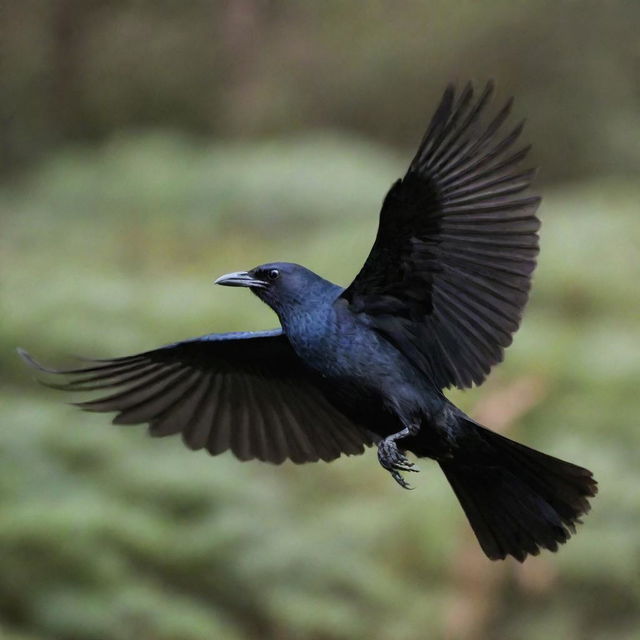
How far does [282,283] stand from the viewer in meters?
4.31

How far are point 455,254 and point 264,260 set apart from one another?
4537mm

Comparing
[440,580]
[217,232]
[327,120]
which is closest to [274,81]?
[327,120]

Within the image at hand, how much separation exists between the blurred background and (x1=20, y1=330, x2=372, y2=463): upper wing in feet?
4.55

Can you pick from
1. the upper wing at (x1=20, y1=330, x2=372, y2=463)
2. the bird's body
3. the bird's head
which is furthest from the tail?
the bird's head

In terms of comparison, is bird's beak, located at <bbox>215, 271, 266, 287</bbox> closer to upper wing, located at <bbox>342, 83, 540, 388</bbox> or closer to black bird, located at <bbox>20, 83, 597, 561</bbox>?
black bird, located at <bbox>20, 83, 597, 561</bbox>

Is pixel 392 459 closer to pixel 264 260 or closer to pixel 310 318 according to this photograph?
pixel 310 318

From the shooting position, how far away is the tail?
4.27 meters

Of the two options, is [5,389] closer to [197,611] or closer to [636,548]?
[197,611]

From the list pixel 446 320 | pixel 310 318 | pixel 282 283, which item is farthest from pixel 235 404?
pixel 446 320

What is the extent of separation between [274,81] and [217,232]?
3112 millimetres

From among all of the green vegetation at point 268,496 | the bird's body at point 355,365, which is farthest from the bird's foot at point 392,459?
the green vegetation at point 268,496

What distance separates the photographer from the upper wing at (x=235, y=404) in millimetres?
4938

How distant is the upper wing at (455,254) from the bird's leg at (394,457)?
0.95ft

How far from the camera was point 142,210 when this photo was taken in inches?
372
